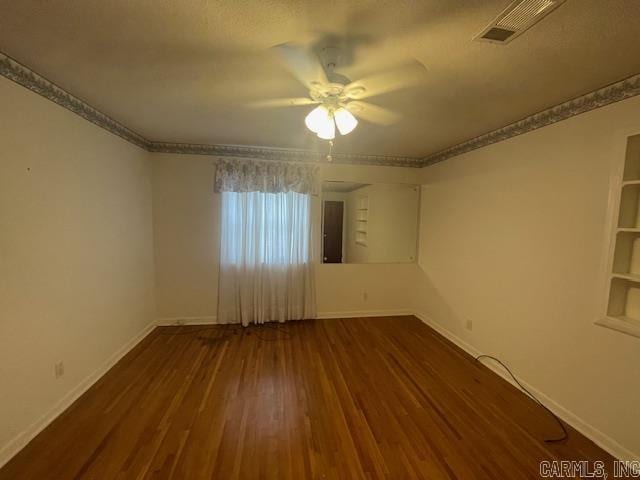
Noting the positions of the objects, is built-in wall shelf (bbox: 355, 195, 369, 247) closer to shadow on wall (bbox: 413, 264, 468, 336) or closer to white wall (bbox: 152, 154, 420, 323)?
white wall (bbox: 152, 154, 420, 323)

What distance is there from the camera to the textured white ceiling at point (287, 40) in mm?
1137

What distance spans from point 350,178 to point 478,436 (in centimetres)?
305

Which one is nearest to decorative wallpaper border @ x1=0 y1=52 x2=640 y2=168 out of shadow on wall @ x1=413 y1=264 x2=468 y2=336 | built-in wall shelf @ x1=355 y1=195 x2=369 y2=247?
built-in wall shelf @ x1=355 y1=195 x2=369 y2=247

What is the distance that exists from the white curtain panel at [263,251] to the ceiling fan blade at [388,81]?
5.99 feet

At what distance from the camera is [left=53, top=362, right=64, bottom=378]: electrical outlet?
1922 mm

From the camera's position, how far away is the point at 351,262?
393 centimetres

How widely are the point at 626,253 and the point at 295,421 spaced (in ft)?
8.14

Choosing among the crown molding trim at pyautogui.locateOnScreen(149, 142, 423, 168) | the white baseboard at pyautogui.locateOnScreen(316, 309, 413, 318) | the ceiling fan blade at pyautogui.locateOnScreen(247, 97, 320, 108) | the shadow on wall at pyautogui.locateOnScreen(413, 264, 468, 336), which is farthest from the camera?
the white baseboard at pyautogui.locateOnScreen(316, 309, 413, 318)

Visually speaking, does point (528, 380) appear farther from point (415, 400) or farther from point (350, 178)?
point (350, 178)

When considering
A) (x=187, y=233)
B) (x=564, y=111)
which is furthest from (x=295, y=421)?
(x=564, y=111)

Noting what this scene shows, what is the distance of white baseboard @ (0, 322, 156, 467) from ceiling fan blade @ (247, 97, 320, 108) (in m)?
2.63

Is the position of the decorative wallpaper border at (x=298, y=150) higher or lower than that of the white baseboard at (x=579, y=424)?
higher

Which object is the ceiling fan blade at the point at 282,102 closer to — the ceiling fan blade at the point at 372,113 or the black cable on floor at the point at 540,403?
the ceiling fan blade at the point at 372,113

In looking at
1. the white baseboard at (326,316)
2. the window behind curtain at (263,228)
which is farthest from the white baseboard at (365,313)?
the window behind curtain at (263,228)
